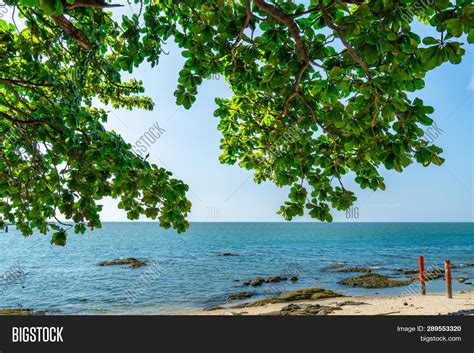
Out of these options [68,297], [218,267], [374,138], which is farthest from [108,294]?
[374,138]

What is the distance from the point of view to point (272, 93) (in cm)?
505

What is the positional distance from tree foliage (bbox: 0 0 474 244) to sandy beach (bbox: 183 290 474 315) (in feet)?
49.9

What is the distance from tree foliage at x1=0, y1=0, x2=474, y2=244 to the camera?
3.10 meters

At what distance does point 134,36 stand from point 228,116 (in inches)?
84.7

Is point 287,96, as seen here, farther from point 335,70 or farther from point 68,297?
point 68,297

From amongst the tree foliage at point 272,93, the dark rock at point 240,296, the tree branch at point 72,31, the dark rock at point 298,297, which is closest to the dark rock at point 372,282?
the dark rock at point 298,297

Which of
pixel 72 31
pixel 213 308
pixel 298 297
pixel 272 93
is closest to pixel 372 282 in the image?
pixel 298 297

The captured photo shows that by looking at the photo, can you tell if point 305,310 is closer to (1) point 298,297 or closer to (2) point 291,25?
(1) point 298,297

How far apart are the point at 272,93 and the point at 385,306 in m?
18.9

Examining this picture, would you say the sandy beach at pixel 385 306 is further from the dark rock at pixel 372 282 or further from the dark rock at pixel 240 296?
the dark rock at pixel 372 282

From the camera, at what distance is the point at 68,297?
101ft

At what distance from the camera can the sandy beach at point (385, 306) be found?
55.8ft

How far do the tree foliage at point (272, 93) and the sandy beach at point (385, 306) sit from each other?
1520cm

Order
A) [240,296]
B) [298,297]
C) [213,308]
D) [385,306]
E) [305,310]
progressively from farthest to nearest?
[240,296], [298,297], [213,308], [385,306], [305,310]
